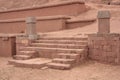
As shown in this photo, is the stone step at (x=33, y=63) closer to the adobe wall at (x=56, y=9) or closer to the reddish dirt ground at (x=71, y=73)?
the reddish dirt ground at (x=71, y=73)

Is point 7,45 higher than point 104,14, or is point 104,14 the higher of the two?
point 104,14

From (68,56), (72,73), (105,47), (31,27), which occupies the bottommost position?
(72,73)

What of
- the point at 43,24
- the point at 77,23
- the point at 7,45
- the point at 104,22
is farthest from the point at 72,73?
the point at 43,24

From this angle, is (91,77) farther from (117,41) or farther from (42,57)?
(42,57)

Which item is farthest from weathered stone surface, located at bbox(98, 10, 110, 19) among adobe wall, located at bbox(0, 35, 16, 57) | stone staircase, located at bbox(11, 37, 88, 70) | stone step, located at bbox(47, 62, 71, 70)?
adobe wall, located at bbox(0, 35, 16, 57)

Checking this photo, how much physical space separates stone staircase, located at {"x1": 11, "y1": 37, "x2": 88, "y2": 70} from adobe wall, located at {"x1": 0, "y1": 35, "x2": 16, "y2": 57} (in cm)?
141

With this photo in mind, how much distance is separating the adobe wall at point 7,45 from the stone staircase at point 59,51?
141 centimetres

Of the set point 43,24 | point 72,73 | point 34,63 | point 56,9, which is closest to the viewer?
point 72,73

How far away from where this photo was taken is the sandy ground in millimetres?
7199

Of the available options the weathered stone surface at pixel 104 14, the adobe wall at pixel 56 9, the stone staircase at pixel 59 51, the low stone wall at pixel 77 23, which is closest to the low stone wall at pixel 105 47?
the stone staircase at pixel 59 51

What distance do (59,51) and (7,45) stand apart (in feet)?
12.7

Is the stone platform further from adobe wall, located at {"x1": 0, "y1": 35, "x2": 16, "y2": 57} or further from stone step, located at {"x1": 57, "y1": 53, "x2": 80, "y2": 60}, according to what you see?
adobe wall, located at {"x1": 0, "y1": 35, "x2": 16, "y2": 57}

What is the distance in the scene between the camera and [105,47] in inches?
333

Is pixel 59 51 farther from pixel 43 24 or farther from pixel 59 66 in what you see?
pixel 43 24
